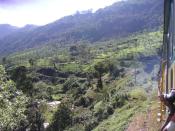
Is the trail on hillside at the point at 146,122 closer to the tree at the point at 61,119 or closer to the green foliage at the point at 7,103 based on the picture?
the green foliage at the point at 7,103

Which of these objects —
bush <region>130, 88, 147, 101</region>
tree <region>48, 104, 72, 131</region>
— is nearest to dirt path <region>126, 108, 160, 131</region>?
bush <region>130, 88, 147, 101</region>

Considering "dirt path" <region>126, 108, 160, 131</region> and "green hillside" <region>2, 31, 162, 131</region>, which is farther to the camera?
"green hillside" <region>2, 31, 162, 131</region>

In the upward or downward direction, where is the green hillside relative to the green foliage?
downward

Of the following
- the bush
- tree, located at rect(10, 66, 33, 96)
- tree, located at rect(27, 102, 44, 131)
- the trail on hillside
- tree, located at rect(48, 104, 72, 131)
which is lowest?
tree, located at rect(27, 102, 44, 131)

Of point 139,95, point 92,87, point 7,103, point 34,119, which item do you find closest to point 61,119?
point 34,119

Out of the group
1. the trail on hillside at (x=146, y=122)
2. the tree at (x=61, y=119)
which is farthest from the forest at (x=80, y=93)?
the trail on hillside at (x=146, y=122)

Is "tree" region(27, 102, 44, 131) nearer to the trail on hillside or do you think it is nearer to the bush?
the bush

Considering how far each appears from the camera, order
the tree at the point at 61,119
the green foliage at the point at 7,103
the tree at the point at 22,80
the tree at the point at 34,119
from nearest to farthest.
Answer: the green foliage at the point at 7,103
the tree at the point at 61,119
the tree at the point at 34,119
the tree at the point at 22,80

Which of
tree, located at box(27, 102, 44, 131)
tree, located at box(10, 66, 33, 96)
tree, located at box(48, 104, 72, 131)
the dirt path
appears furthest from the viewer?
tree, located at box(10, 66, 33, 96)

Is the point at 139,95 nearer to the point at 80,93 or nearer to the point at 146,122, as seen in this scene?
the point at 146,122

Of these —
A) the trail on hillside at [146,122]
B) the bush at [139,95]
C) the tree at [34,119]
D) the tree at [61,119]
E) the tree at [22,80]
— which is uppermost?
the trail on hillside at [146,122]

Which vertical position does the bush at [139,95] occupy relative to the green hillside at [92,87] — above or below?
above

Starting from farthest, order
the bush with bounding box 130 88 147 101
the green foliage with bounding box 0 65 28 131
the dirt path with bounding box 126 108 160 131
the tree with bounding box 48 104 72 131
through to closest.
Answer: the tree with bounding box 48 104 72 131 → the bush with bounding box 130 88 147 101 → the green foliage with bounding box 0 65 28 131 → the dirt path with bounding box 126 108 160 131

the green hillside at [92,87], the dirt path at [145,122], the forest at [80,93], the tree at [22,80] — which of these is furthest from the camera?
the tree at [22,80]
